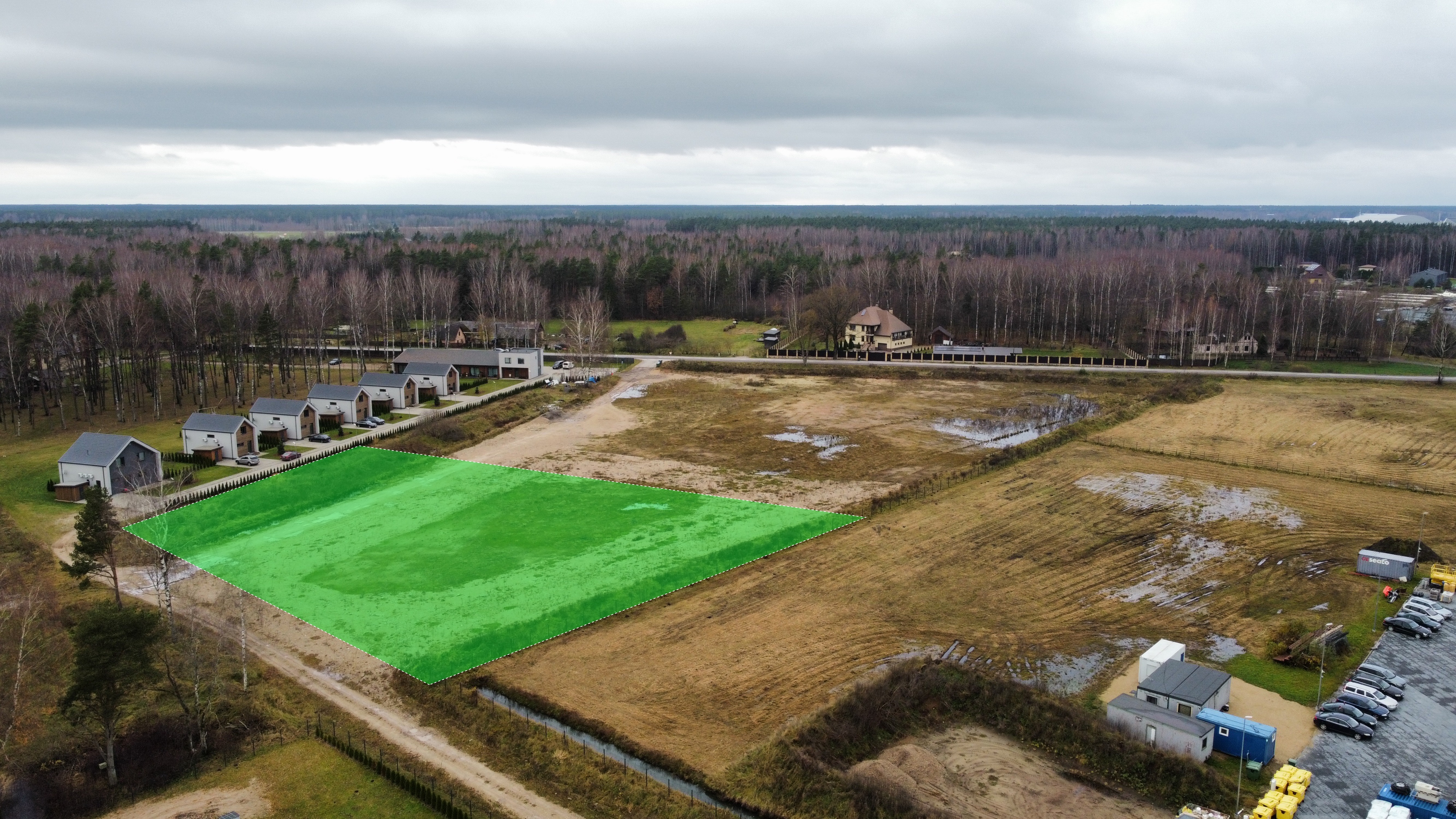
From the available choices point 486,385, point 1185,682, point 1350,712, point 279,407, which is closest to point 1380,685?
point 1350,712

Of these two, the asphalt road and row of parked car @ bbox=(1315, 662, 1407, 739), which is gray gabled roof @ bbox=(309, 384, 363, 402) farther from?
row of parked car @ bbox=(1315, 662, 1407, 739)

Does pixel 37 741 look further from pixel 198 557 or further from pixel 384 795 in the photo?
pixel 198 557

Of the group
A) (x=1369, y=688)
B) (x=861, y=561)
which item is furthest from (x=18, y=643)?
Result: (x=1369, y=688)

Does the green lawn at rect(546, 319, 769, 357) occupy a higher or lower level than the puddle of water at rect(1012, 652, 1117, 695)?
higher

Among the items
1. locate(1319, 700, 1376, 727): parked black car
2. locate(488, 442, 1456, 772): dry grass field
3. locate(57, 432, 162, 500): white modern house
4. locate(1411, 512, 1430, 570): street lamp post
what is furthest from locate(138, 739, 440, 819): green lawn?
locate(1411, 512, 1430, 570): street lamp post

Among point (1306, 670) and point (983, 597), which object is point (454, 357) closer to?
point (983, 597)

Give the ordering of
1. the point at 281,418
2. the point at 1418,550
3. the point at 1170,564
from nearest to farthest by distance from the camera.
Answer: the point at 1418,550 → the point at 1170,564 → the point at 281,418
